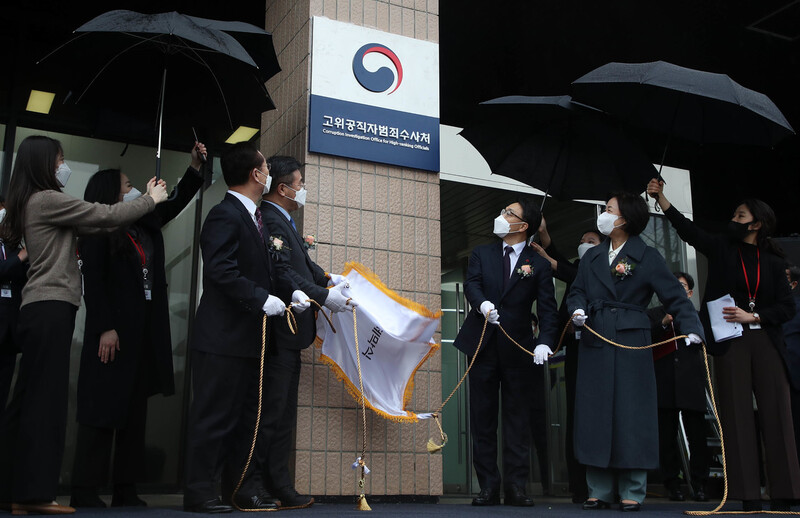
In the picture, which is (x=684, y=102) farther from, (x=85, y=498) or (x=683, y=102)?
(x=85, y=498)

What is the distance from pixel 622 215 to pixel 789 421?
151 centimetres

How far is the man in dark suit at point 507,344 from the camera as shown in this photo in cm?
472

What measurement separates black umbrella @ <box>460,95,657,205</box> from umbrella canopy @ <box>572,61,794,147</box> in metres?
0.41

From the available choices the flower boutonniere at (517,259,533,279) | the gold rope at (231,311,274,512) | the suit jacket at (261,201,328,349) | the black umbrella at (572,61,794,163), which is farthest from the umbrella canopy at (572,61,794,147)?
the gold rope at (231,311,274,512)

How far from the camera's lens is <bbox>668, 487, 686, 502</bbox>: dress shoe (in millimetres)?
6145

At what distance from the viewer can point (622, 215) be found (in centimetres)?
473

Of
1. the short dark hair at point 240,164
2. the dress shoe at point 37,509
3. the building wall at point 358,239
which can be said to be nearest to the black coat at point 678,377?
the building wall at point 358,239

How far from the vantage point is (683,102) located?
16.7 ft

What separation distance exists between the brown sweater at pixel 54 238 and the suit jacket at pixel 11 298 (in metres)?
0.50

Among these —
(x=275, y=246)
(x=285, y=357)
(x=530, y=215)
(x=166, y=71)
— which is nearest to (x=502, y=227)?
(x=530, y=215)

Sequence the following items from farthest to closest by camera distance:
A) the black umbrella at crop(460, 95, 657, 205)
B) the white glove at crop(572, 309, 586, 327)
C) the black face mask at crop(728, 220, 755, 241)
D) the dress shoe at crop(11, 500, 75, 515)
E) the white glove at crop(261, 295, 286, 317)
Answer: the black umbrella at crop(460, 95, 657, 205)
the black face mask at crop(728, 220, 755, 241)
the white glove at crop(572, 309, 586, 327)
the white glove at crop(261, 295, 286, 317)
the dress shoe at crop(11, 500, 75, 515)

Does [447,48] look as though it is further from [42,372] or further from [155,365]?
[42,372]

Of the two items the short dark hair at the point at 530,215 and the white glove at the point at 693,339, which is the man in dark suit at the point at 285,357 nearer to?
the short dark hair at the point at 530,215

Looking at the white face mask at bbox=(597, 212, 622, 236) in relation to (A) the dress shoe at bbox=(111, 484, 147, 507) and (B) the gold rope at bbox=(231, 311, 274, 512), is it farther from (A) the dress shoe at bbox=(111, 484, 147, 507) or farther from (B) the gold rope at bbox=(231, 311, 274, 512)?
(A) the dress shoe at bbox=(111, 484, 147, 507)
